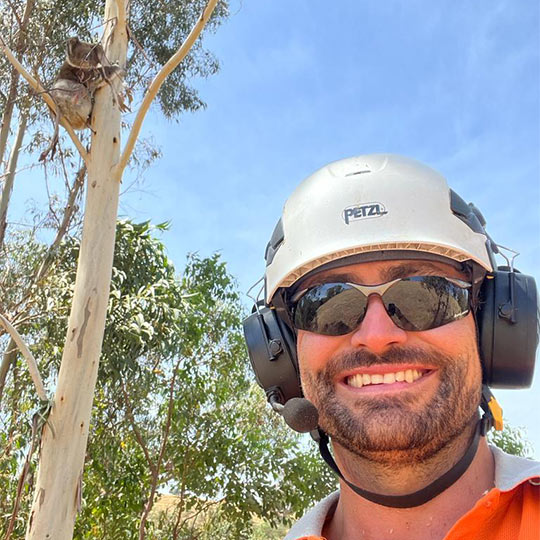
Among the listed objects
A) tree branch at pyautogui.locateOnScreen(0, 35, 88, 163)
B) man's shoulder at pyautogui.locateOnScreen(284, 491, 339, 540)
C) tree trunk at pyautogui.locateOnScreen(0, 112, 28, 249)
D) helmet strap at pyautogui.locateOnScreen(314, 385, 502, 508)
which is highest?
tree trunk at pyautogui.locateOnScreen(0, 112, 28, 249)

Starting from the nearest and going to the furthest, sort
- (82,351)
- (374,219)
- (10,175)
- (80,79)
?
(374,219)
(82,351)
(80,79)
(10,175)

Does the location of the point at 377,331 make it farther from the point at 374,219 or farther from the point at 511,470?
the point at 511,470

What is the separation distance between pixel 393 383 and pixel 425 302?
7.0 inches

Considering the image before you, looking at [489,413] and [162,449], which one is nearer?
[489,413]

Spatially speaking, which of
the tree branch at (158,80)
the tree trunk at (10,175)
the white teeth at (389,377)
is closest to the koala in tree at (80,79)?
the tree branch at (158,80)

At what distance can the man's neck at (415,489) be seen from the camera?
1078 millimetres

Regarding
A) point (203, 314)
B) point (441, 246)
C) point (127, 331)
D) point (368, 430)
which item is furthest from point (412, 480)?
point (203, 314)

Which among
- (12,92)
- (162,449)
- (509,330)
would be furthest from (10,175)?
(509,330)

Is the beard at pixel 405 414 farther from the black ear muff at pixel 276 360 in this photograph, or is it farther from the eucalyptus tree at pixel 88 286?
the eucalyptus tree at pixel 88 286

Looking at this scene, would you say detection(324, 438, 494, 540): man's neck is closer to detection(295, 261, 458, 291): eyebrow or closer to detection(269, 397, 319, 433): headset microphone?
detection(269, 397, 319, 433): headset microphone

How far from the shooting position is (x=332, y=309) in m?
1.21

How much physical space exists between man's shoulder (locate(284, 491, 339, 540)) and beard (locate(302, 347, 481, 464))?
0.77 feet

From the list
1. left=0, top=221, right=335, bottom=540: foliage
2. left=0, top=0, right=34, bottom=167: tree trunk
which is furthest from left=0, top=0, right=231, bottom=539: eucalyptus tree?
left=0, top=0, right=34, bottom=167: tree trunk

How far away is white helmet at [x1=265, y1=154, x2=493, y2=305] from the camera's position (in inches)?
47.1
